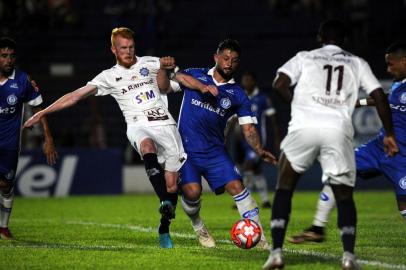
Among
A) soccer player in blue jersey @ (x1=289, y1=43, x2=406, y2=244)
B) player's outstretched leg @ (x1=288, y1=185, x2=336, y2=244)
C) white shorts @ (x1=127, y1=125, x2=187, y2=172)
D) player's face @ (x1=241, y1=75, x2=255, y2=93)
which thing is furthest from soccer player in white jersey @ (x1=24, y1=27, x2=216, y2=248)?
player's face @ (x1=241, y1=75, x2=255, y2=93)

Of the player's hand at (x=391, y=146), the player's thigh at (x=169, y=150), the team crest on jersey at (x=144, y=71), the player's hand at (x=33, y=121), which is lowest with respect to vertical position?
the player's thigh at (x=169, y=150)

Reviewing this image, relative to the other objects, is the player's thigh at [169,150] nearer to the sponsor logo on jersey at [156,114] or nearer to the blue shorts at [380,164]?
the sponsor logo on jersey at [156,114]

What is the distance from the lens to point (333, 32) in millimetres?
7531

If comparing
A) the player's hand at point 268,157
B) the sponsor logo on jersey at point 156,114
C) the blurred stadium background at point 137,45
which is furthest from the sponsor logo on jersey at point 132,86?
the blurred stadium background at point 137,45

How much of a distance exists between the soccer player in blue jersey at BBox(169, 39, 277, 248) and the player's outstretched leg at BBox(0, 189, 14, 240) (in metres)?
2.81

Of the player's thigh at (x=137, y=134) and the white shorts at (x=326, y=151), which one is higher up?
the white shorts at (x=326, y=151)

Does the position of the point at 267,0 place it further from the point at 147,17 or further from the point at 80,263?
the point at 80,263

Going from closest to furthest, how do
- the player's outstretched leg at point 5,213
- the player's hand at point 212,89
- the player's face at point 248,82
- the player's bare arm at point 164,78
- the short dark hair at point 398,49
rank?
the player's hand at point 212,89
the player's bare arm at point 164,78
the short dark hair at point 398,49
the player's outstretched leg at point 5,213
the player's face at point 248,82

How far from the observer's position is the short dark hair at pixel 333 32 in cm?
752

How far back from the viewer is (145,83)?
9.82m

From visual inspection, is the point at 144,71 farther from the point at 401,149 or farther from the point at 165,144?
the point at 401,149

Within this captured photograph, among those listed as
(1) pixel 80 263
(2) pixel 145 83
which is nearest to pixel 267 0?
(2) pixel 145 83

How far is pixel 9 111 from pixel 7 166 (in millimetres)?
713

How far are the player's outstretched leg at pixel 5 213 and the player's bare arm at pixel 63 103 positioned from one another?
2.25m
